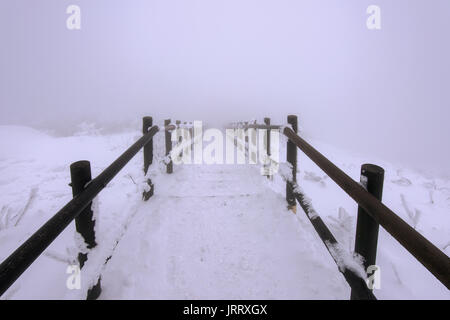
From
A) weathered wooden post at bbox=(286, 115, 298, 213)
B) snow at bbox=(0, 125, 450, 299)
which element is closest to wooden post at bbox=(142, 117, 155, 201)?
snow at bbox=(0, 125, 450, 299)

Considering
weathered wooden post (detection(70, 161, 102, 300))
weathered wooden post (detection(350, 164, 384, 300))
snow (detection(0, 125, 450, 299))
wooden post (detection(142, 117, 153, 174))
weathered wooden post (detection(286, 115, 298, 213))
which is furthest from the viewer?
wooden post (detection(142, 117, 153, 174))

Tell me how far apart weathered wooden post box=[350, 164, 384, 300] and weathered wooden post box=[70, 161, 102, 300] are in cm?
197

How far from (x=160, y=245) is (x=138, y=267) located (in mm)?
438

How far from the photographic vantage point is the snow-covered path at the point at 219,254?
242 centimetres

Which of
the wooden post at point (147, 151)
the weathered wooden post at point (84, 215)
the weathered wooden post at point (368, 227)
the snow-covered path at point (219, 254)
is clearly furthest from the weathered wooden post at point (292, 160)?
the weathered wooden post at point (84, 215)

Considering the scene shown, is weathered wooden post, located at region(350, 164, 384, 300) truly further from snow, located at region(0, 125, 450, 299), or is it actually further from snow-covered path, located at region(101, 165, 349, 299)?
snow-covered path, located at region(101, 165, 349, 299)

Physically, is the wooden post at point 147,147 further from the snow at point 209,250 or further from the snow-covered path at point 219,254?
the snow-covered path at point 219,254

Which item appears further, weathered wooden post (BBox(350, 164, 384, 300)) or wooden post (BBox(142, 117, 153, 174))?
wooden post (BBox(142, 117, 153, 174))

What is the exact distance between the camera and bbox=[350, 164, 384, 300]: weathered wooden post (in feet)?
5.18

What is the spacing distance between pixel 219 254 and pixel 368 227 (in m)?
1.73

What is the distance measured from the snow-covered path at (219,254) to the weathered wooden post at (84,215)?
440mm

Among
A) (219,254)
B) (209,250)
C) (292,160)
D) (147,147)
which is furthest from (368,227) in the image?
(147,147)
